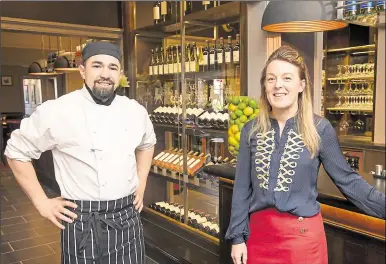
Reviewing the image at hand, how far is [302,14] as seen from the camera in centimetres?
224

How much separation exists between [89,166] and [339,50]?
458cm

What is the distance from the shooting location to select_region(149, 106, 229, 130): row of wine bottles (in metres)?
3.32

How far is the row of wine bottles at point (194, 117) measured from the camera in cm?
332

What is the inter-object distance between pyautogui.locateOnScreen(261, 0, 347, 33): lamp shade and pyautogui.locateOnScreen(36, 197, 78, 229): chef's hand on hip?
5.19 feet

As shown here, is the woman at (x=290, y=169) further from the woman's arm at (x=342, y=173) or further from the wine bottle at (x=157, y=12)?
the wine bottle at (x=157, y=12)

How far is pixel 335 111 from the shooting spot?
5387 mm

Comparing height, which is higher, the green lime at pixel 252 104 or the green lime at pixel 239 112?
the green lime at pixel 252 104

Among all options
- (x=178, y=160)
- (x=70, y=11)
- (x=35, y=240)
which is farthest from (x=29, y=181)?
(x=70, y=11)

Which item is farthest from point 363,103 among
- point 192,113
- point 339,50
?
point 192,113

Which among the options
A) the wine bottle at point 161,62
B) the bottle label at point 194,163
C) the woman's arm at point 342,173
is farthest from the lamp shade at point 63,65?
the woman's arm at point 342,173

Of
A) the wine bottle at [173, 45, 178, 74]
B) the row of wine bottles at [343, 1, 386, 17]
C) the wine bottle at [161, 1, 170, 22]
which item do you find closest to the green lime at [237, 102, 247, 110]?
the row of wine bottles at [343, 1, 386, 17]

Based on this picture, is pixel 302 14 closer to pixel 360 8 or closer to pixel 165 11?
pixel 360 8

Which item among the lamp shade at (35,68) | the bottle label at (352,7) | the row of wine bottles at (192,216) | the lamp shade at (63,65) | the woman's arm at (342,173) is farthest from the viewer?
the lamp shade at (35,68)

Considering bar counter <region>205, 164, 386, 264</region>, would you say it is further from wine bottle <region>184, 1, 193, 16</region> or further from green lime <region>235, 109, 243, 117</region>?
wine bottle <region>184, 1, 193, 16</region>
